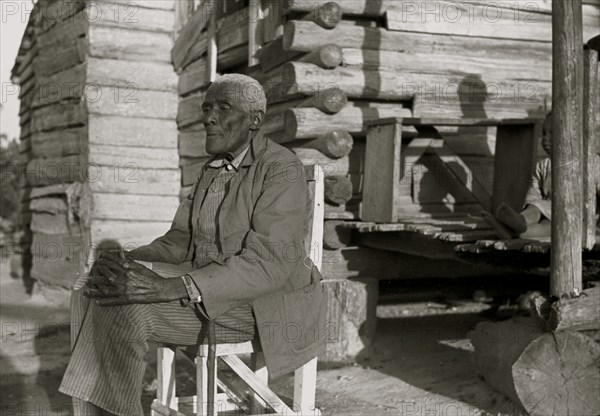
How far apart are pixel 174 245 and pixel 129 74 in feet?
17.7

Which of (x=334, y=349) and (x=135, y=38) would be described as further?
(x=135, y=38)

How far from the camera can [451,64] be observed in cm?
660

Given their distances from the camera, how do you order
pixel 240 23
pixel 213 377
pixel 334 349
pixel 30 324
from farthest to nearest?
pixel 30 324 < pixel 240 23 < pixel 334 349 < pixel 213 377

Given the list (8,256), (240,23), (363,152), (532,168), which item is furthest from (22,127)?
(532,168)

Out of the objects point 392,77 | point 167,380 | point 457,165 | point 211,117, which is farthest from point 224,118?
point 457,165

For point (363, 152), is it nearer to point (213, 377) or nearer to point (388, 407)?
point (388, 407)

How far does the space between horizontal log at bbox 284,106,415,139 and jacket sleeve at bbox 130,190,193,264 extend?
7.55ft

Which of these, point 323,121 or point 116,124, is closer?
point 323,121

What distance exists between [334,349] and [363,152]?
172 centimetres

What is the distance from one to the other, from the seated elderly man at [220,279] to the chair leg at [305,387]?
212 millimetres

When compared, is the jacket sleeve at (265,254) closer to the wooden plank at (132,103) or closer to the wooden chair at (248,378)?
the wooden chair at (248,378)

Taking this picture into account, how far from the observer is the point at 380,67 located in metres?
6.35

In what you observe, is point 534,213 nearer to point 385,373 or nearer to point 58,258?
point 385,373

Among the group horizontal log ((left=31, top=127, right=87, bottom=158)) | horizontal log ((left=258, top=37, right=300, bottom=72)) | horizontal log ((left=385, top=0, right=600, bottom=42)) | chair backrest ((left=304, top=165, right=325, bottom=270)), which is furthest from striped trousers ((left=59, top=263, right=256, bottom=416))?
horizontal log ((left=31, top=127, right=87, bottom=158))
